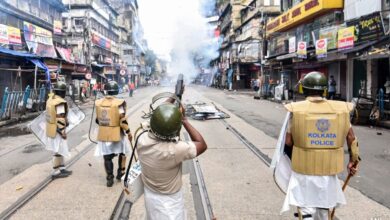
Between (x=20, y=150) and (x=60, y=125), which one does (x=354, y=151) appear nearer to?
(x=60, y=125)

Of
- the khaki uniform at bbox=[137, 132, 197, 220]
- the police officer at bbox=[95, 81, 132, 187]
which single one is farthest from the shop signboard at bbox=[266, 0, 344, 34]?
the khaki uniform at bbox=[137, 132, 197, 220]

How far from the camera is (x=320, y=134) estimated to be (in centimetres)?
340

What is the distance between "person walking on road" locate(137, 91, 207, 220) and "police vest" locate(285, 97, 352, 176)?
0.91 metres

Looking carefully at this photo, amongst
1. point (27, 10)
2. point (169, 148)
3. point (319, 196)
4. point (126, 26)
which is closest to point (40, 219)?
point (169, 148)

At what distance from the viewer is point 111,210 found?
5.12 meters

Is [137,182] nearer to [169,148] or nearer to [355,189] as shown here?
[169,148]

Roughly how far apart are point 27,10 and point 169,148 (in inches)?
1114

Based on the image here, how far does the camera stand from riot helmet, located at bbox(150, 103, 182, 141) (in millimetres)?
2939

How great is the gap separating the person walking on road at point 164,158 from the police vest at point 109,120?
312 centimetres

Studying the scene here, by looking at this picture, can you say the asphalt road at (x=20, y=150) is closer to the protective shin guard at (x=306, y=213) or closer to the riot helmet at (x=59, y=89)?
→ the riot helmet at (x=59, y=89)

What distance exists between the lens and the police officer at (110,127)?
20.4 ft

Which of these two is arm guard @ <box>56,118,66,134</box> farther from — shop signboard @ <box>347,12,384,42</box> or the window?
the window

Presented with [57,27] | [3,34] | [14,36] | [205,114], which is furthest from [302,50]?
[57,27]

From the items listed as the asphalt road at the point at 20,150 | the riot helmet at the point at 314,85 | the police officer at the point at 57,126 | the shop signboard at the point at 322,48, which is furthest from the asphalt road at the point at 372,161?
the shop signboard at the point at 322,48
